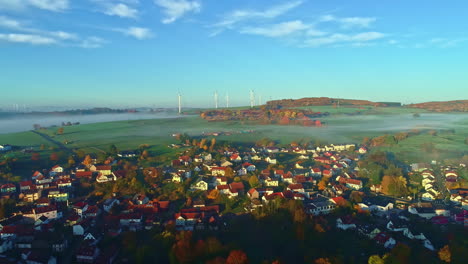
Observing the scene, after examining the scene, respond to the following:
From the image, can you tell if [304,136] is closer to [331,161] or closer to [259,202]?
[331,161]

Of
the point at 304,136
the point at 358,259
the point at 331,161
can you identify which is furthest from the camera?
the point at 304,136

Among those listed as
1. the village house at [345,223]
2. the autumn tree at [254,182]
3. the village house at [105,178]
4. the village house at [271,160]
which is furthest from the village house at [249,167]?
the village house at [345,223]

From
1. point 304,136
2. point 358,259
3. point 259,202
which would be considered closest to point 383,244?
point 358,259

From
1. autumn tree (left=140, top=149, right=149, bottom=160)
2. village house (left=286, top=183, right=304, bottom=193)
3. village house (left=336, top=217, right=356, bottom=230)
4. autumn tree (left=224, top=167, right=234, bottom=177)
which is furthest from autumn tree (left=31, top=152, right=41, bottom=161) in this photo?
village house (left=336, top=217, right=356, bottom=230)

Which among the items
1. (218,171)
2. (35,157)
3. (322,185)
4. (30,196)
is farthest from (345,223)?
(35,157)

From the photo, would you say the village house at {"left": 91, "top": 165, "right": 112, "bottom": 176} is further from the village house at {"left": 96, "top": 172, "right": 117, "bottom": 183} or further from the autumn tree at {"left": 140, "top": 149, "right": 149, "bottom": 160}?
the autumn tree at {"left": 140, "top": 149, "right": 149, "bottom": 160}

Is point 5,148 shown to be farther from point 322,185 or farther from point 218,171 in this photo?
point 322,185

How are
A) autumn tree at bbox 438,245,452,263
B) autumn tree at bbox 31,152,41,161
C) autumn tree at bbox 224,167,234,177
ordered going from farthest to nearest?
autumn tree at bbox 31,152,41,161, autumn tree at bbox 224,167,234,177, autumn tree at bbox 438,245,452,263
